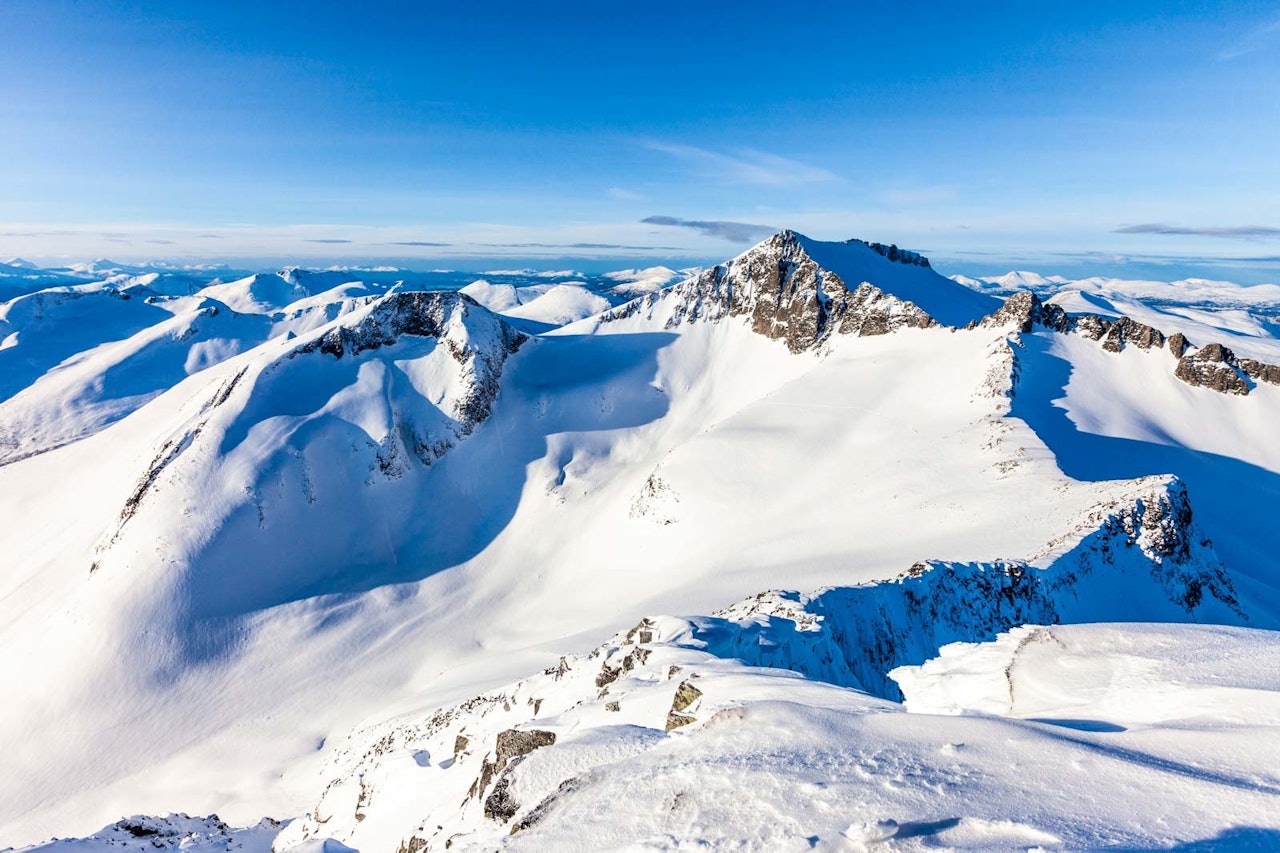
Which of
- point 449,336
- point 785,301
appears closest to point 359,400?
point 449,336

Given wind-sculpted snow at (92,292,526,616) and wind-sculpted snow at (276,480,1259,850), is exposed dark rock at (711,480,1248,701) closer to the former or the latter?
wind-sculpted snow at (276,480,1259,850)

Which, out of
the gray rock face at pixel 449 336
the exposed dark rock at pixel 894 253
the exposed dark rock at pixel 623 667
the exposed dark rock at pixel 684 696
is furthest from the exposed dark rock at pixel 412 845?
the exposed dark rock at pixel 894 253

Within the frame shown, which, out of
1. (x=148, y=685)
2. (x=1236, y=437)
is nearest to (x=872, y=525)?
(x=1236, y=437)

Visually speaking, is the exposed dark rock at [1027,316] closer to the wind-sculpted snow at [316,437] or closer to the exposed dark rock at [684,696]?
the wind-sculpted snow at [316,437]

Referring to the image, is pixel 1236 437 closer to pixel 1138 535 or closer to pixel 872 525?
pixel 1138 535

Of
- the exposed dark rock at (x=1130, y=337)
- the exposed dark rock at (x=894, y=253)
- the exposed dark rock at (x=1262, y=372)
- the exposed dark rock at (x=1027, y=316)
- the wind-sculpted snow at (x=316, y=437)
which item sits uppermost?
the exposed dark rock at (x=894, y=253)

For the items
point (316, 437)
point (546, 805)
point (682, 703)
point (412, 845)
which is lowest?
point (316, 437)

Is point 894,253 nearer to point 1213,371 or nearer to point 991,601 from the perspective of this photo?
point 1213,371
